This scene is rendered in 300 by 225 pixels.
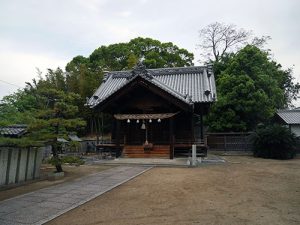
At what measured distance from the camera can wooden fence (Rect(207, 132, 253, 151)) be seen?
1069 inches

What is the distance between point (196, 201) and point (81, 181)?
17.0ft

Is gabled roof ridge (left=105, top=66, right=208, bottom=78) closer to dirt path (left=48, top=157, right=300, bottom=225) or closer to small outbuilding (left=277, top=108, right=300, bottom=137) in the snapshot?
small outbuilding (left=277, top=108, right=300, bottom=137)

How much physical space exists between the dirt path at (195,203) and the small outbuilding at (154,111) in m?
8.57

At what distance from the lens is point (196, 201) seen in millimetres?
7672

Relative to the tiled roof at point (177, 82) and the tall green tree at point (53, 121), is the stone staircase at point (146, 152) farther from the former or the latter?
the tall green tree at point (53, 121)

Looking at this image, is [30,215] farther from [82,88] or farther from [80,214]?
[82,88]

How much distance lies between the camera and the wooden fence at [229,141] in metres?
27.1

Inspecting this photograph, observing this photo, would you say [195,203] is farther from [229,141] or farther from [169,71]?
[229,141]

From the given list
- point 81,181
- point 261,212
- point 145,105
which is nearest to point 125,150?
point 145,105

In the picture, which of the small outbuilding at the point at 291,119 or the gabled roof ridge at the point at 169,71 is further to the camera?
the small outbuilding at the point at 291,119

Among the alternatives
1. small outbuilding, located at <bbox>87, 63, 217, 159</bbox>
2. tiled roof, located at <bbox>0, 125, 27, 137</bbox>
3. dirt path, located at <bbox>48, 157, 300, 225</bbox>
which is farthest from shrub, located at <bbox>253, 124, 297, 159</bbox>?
tiled roof, located at <bbox>0, 125, 27, 137</bbox>

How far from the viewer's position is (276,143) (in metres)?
21.9

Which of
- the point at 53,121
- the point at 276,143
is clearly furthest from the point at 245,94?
the point at 53,121

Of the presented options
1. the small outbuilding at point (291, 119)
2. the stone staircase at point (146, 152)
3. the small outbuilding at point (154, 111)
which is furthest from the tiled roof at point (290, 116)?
the stone staircase at point (146, 152)
